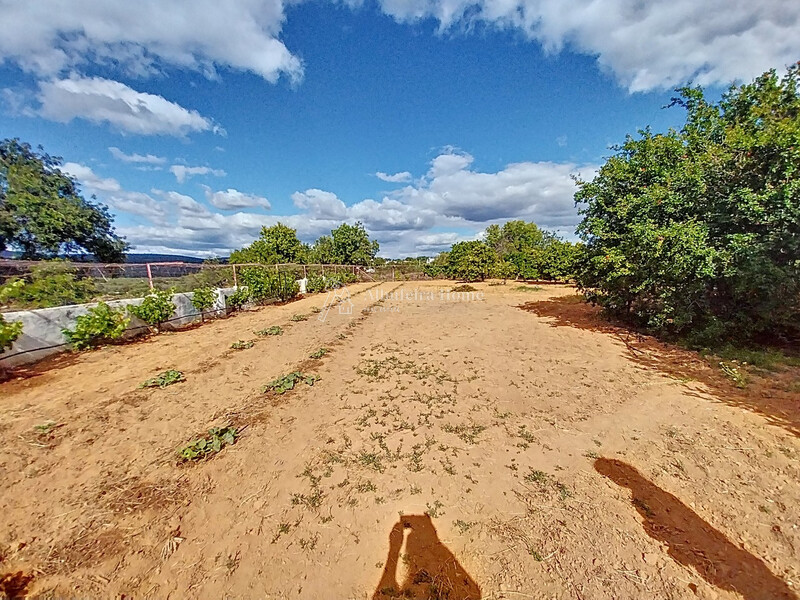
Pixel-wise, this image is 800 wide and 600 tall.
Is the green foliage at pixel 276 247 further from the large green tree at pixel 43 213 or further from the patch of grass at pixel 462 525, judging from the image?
the patch of grass at pixel 462 525

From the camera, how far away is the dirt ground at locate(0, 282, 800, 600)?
1686 mm

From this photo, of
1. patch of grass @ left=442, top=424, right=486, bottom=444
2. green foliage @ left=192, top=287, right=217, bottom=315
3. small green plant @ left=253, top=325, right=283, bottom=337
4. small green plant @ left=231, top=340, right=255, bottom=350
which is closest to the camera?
patch of grass @ left=442, top=424, right=486, bottom=444

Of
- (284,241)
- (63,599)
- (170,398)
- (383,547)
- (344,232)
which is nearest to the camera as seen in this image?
(63,599)

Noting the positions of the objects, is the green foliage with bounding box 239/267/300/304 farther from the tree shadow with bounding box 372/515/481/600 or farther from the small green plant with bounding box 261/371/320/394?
the tree shadow with bounding box 372/515/481/600

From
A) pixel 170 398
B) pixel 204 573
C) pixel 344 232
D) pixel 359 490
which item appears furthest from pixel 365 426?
pixel 344 232

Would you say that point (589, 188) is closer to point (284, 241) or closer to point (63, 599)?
point (63, 599)

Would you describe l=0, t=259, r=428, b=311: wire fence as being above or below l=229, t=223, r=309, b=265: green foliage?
below

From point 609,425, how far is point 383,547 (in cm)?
268

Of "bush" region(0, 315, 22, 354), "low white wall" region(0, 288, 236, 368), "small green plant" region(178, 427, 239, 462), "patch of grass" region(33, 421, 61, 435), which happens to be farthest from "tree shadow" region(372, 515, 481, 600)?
"low white wall" region(0, 288, 236, 368)

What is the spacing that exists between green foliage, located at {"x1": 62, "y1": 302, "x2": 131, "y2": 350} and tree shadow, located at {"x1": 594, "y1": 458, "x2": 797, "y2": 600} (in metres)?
8.01

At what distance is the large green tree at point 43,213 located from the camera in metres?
10.0

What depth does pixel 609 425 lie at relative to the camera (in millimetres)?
3184

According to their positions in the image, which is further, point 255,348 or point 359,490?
point 255,348

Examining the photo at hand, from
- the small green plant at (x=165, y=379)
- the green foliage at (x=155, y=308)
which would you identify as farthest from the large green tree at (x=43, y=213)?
the small green plant at (x=165, y=379)
